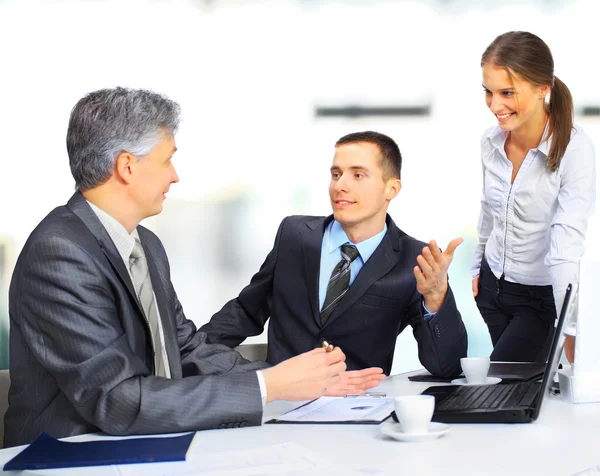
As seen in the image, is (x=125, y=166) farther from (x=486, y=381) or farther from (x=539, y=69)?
(x=539, y=69)

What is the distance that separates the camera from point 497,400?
5.43ft

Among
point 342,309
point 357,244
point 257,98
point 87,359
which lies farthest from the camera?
point 257,98

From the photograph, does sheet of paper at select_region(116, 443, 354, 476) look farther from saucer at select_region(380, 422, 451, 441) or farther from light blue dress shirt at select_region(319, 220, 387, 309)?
light blue dress shirt at select_region(319, 220, 387, 309)

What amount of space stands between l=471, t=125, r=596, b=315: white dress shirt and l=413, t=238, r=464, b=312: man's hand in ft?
1.56

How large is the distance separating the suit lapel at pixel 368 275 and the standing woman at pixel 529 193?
463mm

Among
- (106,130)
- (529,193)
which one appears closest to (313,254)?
(529,193)

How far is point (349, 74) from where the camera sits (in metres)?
4.99

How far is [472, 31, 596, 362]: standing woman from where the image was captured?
2.56 metres

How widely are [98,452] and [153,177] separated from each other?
73cm

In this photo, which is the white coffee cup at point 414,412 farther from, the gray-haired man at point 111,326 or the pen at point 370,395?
the pen at point 370,395

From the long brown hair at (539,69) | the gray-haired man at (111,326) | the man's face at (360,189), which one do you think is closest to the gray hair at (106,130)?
the gray-haired man at (111,326)

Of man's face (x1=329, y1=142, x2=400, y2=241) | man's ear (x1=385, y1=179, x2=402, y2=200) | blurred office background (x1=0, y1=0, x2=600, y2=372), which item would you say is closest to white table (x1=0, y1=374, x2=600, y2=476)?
man's face (x1=329, y1=142, x2=400, y2=241)

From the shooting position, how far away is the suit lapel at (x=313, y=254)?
2.55 metres

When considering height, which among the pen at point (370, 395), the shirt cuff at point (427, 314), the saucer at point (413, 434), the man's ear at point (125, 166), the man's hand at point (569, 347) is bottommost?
the pen at point (370, 395)
